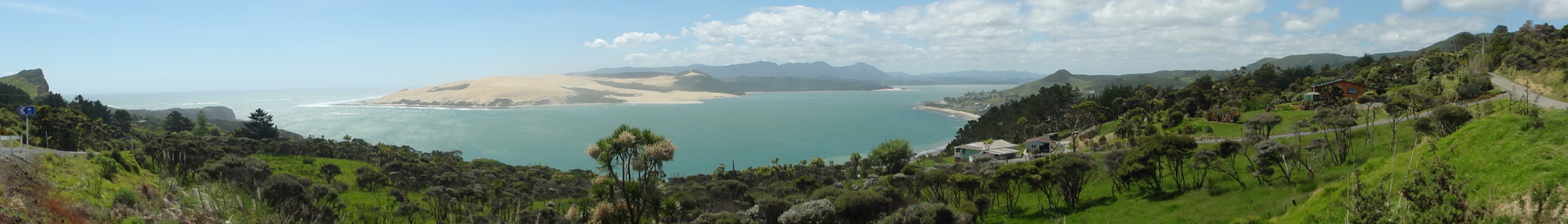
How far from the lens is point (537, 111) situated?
125 metres

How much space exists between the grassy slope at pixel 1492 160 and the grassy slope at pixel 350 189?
21418 millimetres

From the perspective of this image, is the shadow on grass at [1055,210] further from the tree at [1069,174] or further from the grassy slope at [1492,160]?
the grassy slope at [1492,160]

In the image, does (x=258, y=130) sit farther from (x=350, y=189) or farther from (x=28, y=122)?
(x=28, y=122)

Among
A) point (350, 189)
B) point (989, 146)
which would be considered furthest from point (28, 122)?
point (989, 146)

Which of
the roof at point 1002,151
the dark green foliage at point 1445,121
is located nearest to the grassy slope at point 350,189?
the dark green foliage at point 1445,121

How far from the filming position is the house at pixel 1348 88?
39.7 m

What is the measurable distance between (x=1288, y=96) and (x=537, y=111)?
112086 millimetres

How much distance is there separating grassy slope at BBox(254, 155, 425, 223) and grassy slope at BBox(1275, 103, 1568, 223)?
843 inches

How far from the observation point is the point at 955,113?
11425cm

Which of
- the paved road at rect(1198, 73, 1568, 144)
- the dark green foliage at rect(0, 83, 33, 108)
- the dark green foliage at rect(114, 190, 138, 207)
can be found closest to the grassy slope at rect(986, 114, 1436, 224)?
the paved road at rect(1198, 73, 1568, 144)

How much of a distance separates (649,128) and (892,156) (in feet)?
199

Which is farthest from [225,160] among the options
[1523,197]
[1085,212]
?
[1523,197]

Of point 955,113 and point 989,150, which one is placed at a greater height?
point 989,150

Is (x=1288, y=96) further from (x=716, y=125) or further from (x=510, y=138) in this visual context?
(x=510, y=138)
